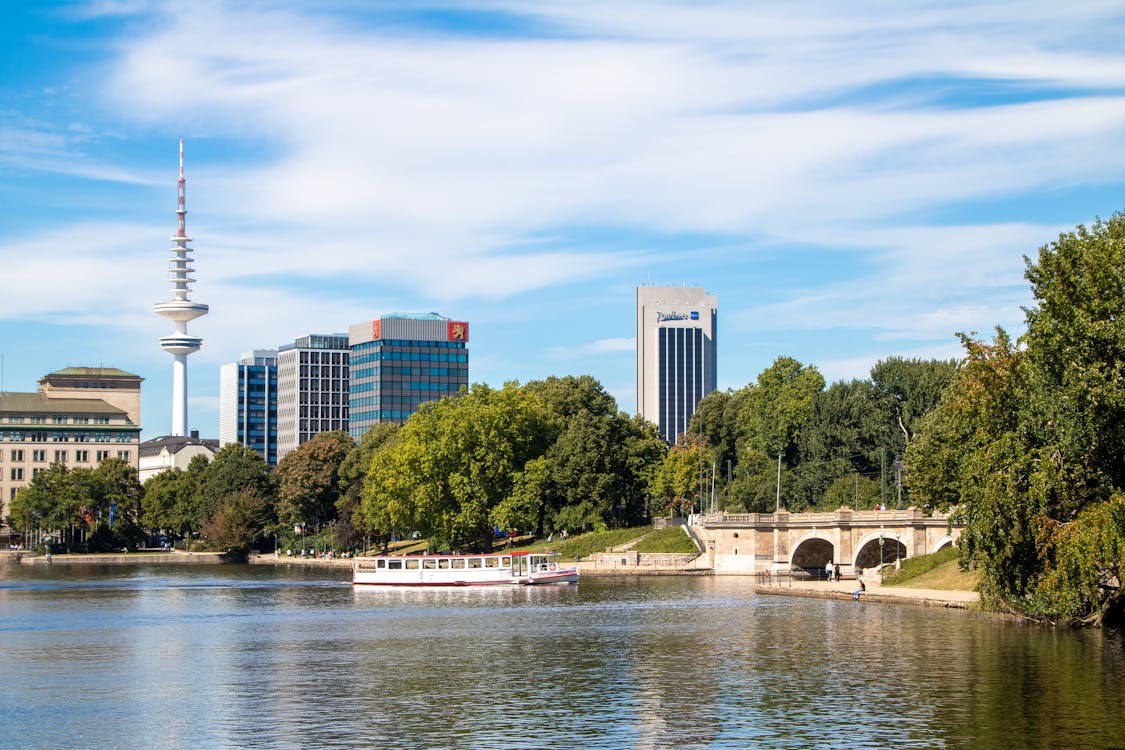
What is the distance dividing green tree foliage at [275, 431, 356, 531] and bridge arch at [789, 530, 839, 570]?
78060 millimetres

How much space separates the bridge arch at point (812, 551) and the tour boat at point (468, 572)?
66.6 ft

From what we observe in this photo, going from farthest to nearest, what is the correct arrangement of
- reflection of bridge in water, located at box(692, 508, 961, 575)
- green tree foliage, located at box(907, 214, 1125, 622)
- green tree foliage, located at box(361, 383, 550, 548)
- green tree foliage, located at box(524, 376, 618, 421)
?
green tree foliage, located at box(524, 376, 618, 421)
green tree foliage, located at box(361, 383, 550, 548)
reflection of bridge in water, located at box(692, 508, 961, 575)
green tree foliage, located at box(907, 214, 1125, 622)

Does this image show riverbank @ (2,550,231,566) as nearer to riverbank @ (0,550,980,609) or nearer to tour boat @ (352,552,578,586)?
riverbank @ (0,550,980,609)

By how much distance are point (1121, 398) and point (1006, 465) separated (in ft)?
22.9

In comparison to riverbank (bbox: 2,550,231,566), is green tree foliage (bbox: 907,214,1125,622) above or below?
above

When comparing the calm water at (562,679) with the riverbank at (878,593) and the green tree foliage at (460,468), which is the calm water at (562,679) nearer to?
the riverbank at (878,593)

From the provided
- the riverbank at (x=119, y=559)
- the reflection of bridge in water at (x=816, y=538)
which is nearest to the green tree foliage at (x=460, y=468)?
the reflection of bridge in water at (x=816, y=538)

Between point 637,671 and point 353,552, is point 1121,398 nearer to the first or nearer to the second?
point 637,671

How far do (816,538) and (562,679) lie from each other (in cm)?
→ 7557

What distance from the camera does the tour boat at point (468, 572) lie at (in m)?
124

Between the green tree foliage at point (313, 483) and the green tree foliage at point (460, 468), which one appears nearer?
the green tree foliage at point (460, 468)

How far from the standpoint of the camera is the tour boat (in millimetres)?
123562

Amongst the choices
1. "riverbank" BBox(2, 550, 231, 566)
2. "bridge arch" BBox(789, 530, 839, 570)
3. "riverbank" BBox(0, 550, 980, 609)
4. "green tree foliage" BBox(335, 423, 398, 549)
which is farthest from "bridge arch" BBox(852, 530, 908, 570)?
"riverbank" BBox(2, 550, 231, 566)

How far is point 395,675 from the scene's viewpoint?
191 ft
